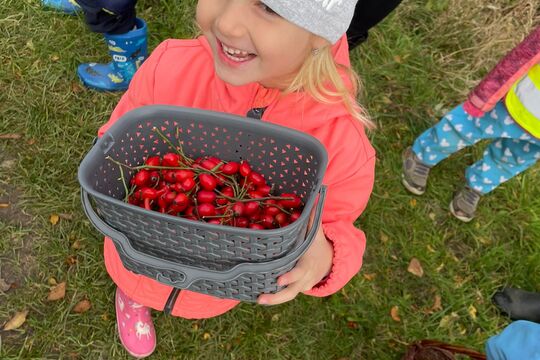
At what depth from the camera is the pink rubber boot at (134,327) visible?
2371 mm

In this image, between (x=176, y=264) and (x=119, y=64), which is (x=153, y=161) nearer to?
(x=176, y=264)

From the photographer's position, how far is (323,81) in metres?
1.69

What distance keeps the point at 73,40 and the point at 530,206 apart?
3001mm

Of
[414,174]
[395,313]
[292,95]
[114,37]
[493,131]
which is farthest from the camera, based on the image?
[414,174]

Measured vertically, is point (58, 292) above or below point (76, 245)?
below

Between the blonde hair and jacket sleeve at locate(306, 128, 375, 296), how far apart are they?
0.64ft

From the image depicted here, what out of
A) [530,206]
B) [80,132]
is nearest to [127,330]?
[80,132]

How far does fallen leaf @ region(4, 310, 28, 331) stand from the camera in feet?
8.02

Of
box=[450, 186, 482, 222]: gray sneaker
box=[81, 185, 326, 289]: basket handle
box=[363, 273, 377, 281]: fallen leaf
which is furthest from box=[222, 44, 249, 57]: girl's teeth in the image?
box=[450, 186, 482, 222]: gray sneaker

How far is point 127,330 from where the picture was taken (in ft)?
7.89

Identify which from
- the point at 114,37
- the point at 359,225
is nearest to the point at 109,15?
the point at 114,37

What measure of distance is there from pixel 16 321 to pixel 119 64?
4.63 feet

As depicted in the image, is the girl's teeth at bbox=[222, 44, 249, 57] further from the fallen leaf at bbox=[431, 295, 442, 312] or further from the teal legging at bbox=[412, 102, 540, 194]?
the fallen leaf at bbox=[431, 295, 442, 312]

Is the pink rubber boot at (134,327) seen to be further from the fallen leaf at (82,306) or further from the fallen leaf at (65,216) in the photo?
the fallen leaf at (65,216)
